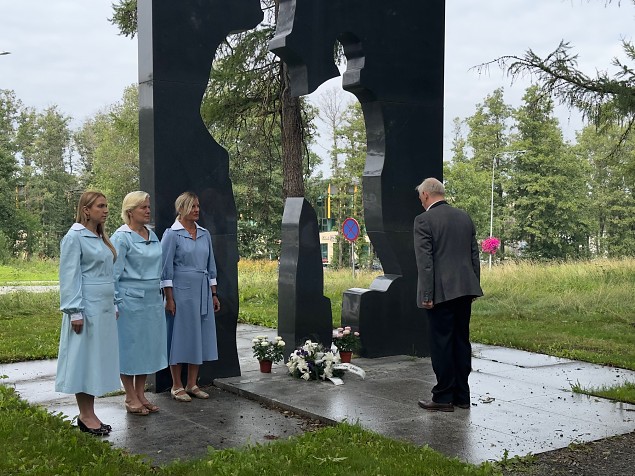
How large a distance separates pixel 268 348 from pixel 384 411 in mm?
1926

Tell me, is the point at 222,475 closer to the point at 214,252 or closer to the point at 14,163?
the point at 214,252

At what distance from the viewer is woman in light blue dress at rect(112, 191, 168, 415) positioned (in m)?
6.80

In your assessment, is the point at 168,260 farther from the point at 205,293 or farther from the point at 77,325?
the point at 77,325

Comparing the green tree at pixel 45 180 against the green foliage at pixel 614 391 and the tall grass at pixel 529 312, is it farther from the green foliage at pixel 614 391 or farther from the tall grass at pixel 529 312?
the green foliage at pixel 614 391

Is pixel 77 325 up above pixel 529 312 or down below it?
above

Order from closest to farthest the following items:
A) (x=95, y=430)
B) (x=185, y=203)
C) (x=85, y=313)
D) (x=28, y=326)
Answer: (x=85, y=313) < (x=95, y=430) < (x=185, y=203) < (x=28, y=326)

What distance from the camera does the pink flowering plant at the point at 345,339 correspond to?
902 centimetres

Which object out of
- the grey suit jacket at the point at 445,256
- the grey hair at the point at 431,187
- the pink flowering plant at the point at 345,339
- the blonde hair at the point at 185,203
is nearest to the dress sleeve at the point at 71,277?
the blonde hair at the point at 185,203

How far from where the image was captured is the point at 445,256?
7082 mm

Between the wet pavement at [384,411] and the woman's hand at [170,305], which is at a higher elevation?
the woman's hand at [170,305]

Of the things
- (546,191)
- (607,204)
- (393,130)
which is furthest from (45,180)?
(393,130)

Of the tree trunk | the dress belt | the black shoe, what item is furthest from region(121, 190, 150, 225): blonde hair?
the tree trunk

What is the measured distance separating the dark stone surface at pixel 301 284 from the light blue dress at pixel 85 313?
2.99 m

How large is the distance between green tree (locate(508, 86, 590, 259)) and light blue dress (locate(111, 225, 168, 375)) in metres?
43.3
